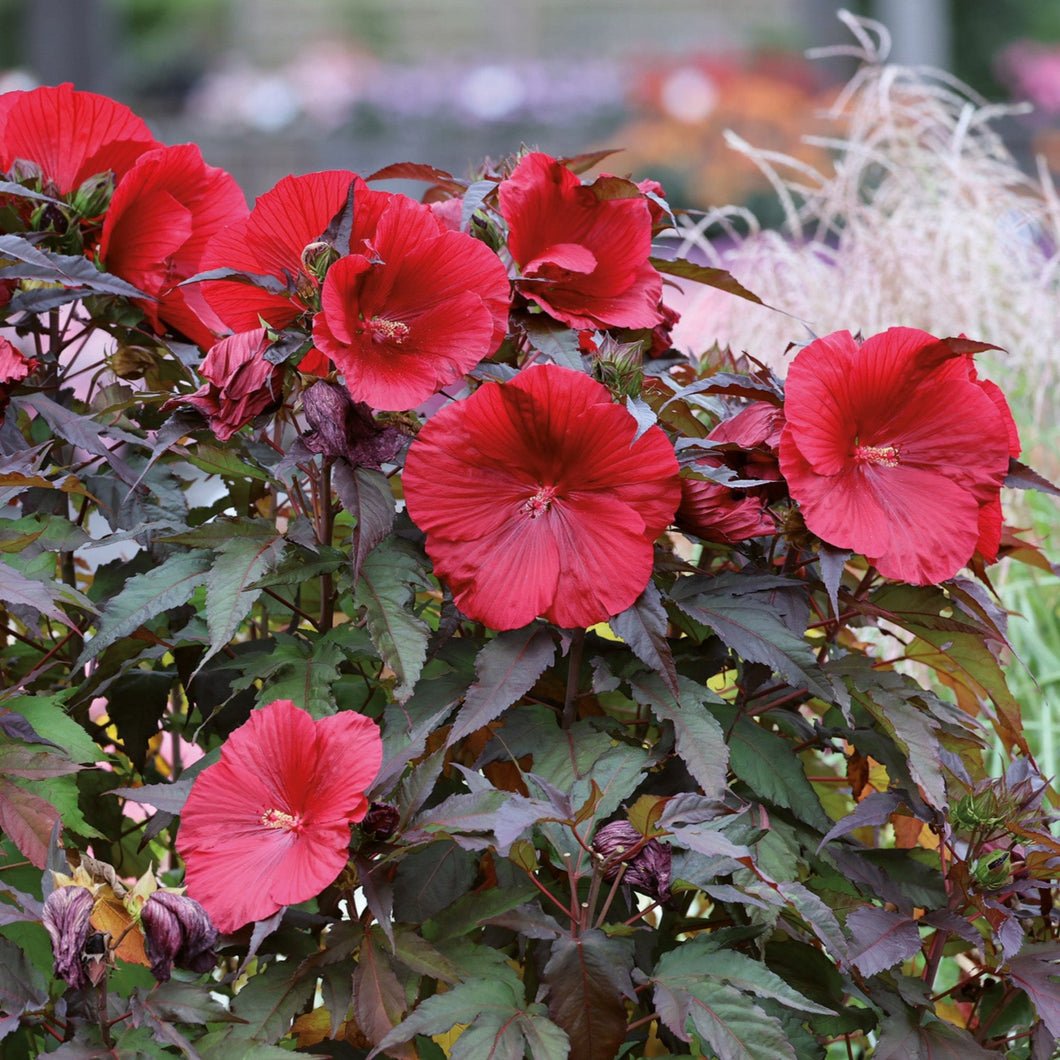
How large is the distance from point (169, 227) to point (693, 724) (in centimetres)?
49

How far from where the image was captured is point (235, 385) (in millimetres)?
748

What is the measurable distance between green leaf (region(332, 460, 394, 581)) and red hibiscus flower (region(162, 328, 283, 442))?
0.19ft

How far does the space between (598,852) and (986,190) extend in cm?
169

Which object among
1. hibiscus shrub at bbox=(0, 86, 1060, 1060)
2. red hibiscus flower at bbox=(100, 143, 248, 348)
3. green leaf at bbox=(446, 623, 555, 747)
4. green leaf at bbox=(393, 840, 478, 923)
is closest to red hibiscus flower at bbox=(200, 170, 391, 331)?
hibiscus shrub at bbox=(0, 86, 1060, 1060)

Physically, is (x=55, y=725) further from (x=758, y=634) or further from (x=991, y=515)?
(x=991, y=515)

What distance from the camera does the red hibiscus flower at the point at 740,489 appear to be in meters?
0.78

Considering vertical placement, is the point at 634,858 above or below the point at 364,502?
below

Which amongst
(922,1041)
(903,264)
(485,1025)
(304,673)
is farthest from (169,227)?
(903,264)

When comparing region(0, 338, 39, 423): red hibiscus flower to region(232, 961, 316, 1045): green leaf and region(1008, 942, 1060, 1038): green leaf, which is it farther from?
region(1008, 942, 1060, 1038): green leaf

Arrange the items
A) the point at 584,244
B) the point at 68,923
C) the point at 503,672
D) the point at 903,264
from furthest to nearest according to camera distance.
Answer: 1. the point at 903,264
2. the point at 584,244
3. the point at 503,672
4. the point at 68,923

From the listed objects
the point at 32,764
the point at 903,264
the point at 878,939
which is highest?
the point at 32,764

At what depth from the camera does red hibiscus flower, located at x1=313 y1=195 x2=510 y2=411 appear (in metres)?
0.76

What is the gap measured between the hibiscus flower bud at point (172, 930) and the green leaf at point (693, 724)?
0.27 metres

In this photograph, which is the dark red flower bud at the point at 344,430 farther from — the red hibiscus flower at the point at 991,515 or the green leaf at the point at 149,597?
the red hibiscus flower at the point at 991,515
